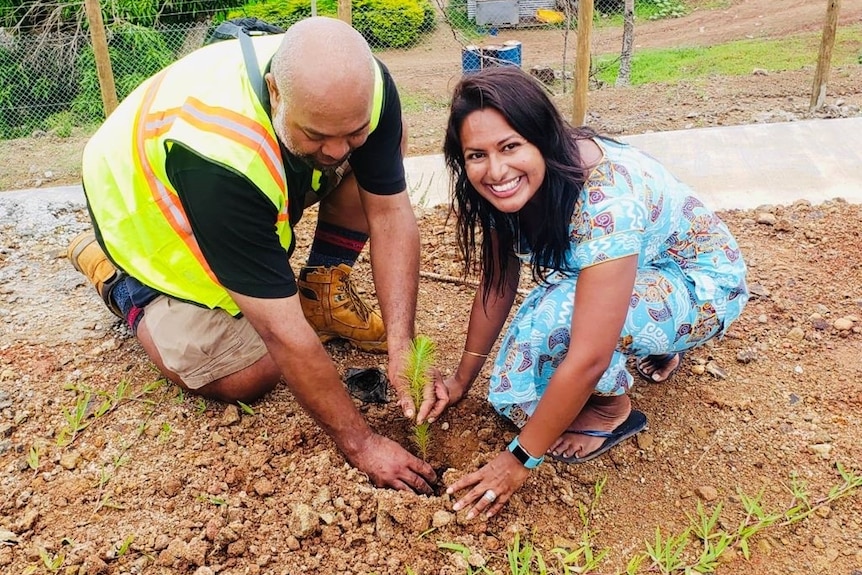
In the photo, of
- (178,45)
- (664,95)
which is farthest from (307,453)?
(178,45)

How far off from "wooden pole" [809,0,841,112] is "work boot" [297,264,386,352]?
4.39 meters

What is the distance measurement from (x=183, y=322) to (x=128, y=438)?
407 mm

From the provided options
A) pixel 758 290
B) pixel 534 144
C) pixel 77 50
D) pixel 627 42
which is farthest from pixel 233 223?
pixel 627 42

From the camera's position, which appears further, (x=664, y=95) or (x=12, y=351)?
(x=664, y=95)


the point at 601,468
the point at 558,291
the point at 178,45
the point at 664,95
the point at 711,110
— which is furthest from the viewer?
the point at 178,45

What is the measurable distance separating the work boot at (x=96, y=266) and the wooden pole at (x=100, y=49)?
205cm

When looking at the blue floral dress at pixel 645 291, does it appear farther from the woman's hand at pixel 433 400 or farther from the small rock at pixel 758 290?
the small rock at pixel 758 290

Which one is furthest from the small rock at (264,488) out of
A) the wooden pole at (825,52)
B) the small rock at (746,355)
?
the wooden pole at (825,52)

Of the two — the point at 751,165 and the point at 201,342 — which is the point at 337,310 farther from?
the point at 751,165

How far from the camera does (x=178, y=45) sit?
30.6 feet

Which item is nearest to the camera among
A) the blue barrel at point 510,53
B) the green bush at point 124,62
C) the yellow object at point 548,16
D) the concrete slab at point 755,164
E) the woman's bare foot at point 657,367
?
the woman's bare foot at point 657,367

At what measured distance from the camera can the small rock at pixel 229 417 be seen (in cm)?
250

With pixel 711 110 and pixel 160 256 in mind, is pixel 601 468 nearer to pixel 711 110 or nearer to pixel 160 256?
pixel 160 256

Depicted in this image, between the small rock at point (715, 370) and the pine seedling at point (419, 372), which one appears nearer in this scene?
the pine seedling at point (419, 372)
